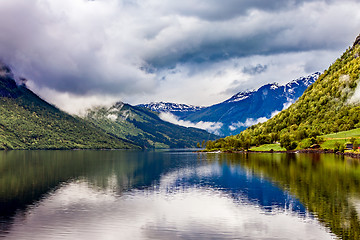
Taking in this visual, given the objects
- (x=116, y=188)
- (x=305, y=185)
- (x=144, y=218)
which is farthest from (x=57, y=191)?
(x=305, y=185)

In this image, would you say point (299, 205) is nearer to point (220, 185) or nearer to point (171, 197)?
point (171, 197)

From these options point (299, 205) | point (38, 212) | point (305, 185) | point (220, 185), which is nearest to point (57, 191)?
point (38, 212)

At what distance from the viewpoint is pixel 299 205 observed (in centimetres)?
5653

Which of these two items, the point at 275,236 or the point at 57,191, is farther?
the point at 57,191

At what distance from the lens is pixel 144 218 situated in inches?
1981

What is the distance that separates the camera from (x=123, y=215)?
52.1 meters

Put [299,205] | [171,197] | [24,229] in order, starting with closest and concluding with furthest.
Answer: [24,229]
[299,205]
[171,197]

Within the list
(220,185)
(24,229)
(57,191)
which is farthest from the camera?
(220,185)

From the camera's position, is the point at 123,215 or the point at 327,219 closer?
the point at 327,219

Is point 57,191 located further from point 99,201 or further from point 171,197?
point 171,197

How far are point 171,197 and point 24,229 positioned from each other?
3209cm

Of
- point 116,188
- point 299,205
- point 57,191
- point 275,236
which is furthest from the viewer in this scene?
point 116,188

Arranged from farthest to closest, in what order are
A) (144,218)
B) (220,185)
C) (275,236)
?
(220,185), (144,218), (275,236)

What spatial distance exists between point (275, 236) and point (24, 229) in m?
33.7
